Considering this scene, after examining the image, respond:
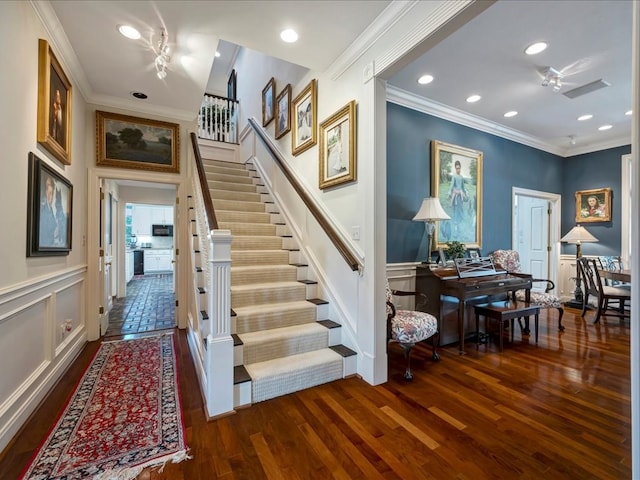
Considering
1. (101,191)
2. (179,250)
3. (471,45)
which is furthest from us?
(179,250)

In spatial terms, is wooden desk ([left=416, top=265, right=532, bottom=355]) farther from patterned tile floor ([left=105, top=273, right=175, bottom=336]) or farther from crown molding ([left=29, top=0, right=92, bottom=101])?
crown molding ([left=29, top=0, right=92, bottom=101])

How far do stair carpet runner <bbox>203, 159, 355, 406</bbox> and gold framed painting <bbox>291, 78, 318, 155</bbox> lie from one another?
1140 mm

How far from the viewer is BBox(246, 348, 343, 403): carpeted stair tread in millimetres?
2238

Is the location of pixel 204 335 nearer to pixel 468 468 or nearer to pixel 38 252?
pixel 38 252

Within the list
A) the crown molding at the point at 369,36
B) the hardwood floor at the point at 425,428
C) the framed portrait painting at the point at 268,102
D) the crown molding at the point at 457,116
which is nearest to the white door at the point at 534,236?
the crown molding at the point at 457,116

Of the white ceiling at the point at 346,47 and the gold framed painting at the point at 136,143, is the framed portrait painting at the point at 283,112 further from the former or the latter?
the gold framed painting at the point at 136,143

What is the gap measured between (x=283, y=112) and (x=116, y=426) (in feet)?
13.2

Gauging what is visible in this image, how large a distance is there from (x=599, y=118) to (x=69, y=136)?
22.4 feet

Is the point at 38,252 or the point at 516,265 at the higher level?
the point at 38,252

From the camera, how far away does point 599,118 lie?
436 centimetres

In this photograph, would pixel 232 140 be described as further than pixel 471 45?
Yes

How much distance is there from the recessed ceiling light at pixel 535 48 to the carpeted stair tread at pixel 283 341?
10.9 feet

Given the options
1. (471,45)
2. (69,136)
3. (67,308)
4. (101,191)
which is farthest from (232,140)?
A: (471,45)

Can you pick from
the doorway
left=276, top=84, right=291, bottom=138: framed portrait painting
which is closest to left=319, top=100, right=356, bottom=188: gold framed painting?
left=276, top=84, right=291, bottom=138: framed portrait painting
